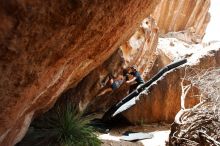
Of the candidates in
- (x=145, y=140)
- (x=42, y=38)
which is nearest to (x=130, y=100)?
(x=145, y=140)

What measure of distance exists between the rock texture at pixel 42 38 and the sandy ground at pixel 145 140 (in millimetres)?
4301

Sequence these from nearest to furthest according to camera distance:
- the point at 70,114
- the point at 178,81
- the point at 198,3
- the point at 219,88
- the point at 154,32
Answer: the point at 219,88
the point at 70,114
the point at 178,81
the point at 154,32
the point at 198,3

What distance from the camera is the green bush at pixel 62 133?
972 centimetres

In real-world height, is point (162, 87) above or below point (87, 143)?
above

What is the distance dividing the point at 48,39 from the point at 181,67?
8093 mm

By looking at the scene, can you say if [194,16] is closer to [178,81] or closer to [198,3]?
[198,3]

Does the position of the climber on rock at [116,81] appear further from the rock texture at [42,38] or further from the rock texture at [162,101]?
the rock texture at [42,38]

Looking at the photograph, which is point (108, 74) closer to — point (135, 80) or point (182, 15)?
point (135, 80)

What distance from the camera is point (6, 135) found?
6.83 m

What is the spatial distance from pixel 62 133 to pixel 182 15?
2143 centimetres

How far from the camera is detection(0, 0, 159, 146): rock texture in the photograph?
450 centimetres

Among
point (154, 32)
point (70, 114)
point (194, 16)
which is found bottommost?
point (70, 114)

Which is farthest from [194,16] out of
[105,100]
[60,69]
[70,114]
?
[60,69]

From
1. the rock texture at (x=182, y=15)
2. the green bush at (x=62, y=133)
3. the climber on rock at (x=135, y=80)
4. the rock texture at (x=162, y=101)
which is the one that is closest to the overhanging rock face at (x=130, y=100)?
the rock texture at (x=162, y=101)
